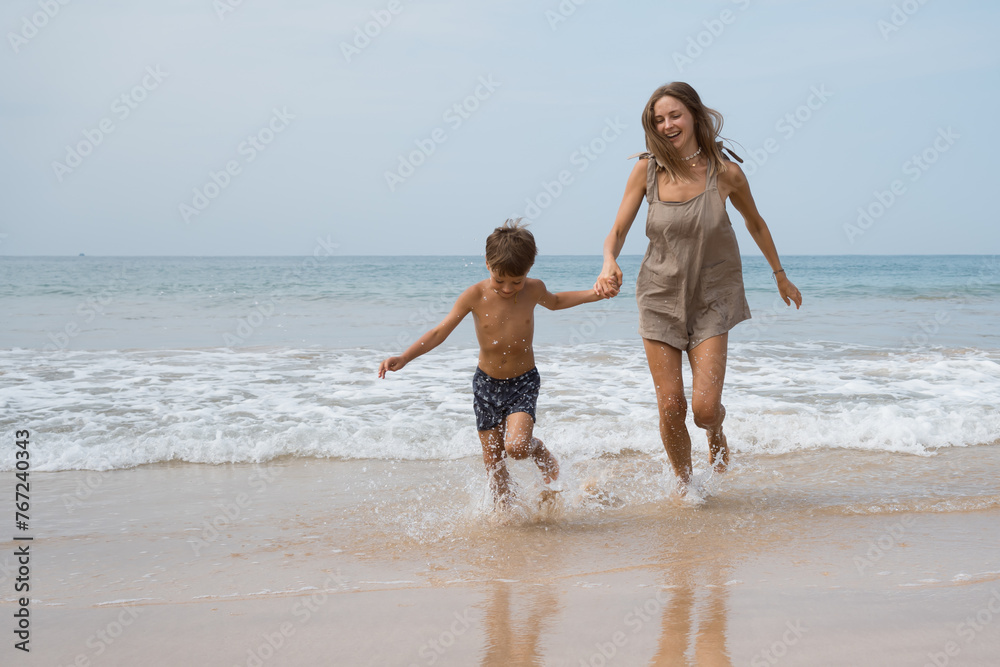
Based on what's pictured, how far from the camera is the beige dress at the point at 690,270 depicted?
3713 millimetres

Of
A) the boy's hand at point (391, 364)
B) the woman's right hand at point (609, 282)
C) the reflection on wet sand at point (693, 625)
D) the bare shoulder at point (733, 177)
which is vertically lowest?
the reflection on wet sand at point (693, 625)

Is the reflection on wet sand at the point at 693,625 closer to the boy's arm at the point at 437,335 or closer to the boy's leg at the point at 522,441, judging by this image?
the boy's leg at the point at 522,441

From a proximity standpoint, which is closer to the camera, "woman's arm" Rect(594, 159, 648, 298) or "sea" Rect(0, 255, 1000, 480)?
"woman's arm" Rect(594, 159, 648, 298)

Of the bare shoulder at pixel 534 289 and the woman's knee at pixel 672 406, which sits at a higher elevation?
the bare shoulder at pixel 534 289

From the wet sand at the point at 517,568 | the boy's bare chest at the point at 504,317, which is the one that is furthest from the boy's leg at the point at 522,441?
the boy's bare chest at the point at 504,317

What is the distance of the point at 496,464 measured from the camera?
4.11 m

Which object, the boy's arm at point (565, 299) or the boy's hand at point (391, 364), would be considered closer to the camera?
the boy's hand at point (391, 364)

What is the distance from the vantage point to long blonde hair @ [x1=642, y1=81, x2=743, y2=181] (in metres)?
3.69

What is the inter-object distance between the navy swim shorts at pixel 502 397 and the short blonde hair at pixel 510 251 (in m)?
0.59

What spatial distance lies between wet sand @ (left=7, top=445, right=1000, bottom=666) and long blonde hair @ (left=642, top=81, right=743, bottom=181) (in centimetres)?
175

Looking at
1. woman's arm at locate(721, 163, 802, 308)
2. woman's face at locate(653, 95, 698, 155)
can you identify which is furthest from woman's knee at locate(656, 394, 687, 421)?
woman's face at locate(653, 95, 698, 155)

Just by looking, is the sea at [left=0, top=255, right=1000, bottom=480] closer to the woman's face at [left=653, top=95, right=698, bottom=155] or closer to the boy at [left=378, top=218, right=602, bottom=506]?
the boy at [left=378, top=218, right=602, bottom=506]

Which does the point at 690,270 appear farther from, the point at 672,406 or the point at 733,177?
the point at 672,406

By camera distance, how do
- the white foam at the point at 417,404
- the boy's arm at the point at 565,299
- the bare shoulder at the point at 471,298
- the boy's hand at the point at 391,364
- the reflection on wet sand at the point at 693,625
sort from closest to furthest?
the reflection on wet sand at the point at 693,625 → the boy's hand at the point at 391,364 → the boy's arm at the point at 565,299 → the bare shoulder at the point at 471,298 → the white foam at the point at 417,404
